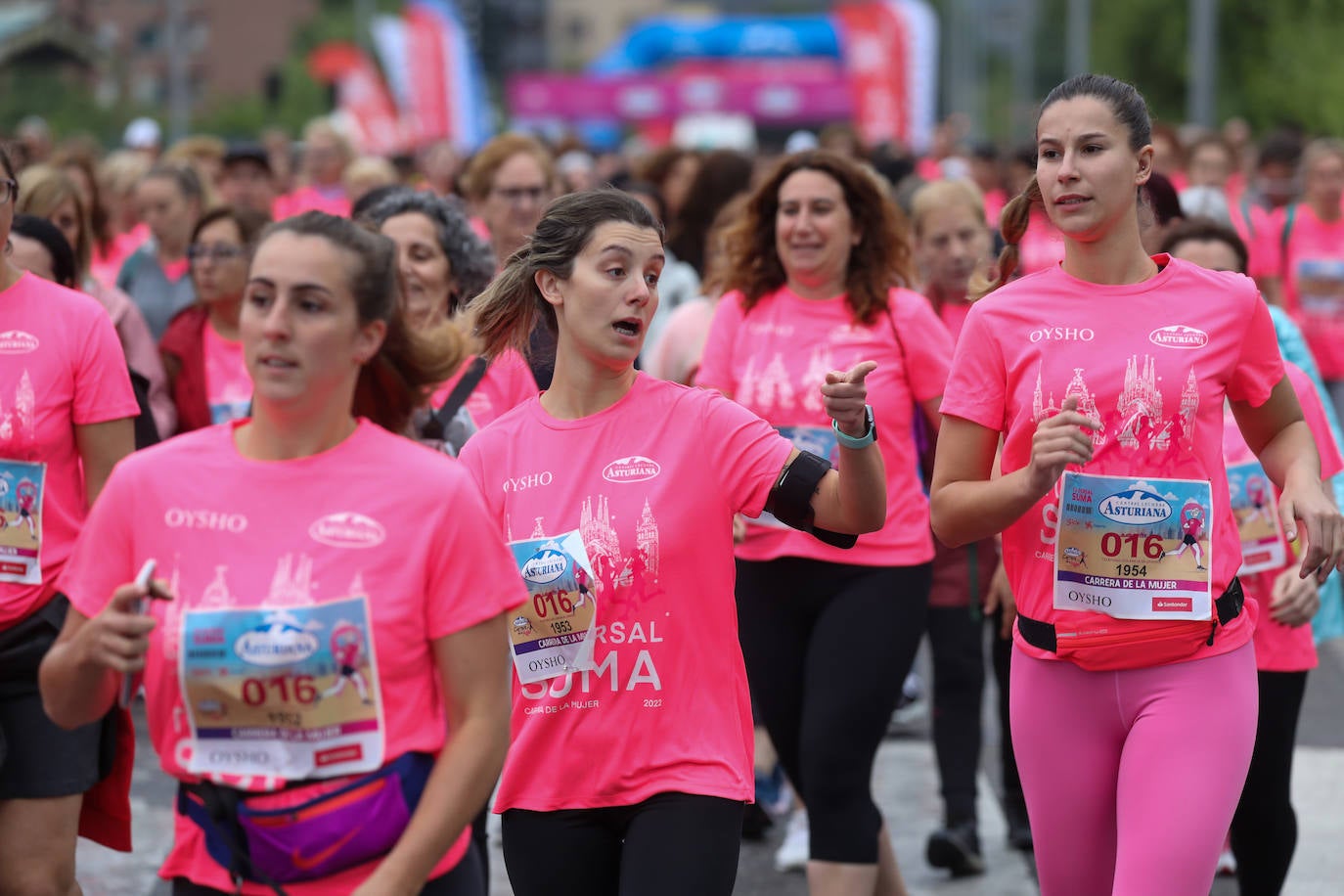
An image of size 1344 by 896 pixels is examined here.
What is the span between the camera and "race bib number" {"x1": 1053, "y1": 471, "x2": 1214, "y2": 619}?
4.13 m

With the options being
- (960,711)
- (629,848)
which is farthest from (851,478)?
(960,711)

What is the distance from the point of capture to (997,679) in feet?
21.3

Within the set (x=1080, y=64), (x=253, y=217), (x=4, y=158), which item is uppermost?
(x=4, y=158)

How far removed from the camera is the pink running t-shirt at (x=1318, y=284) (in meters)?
11.6

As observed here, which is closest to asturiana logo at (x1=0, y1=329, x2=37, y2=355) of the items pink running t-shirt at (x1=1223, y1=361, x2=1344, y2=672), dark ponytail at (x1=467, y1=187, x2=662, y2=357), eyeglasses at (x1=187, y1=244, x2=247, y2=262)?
dark ponytail at (x1=467, y1=187, x2=662, y2=357)

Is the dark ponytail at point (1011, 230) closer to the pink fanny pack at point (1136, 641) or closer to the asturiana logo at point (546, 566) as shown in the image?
the pink fanny pack at point (1136, 641)

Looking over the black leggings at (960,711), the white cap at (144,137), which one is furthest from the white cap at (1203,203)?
the white cap at (144,137)

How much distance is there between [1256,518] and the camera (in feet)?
17.9

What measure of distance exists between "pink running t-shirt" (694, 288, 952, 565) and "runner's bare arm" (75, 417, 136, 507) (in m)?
1.82

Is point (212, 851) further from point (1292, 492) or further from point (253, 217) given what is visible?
point (253, 217)

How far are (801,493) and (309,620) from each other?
1.22 metres

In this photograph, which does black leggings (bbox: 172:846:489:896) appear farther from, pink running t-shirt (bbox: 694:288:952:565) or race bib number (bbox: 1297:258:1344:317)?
race bib number (bbox: 1297:258:1344:317)

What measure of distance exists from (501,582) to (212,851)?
25.7 inches

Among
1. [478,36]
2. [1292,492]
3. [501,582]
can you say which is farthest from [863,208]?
[478,36]
